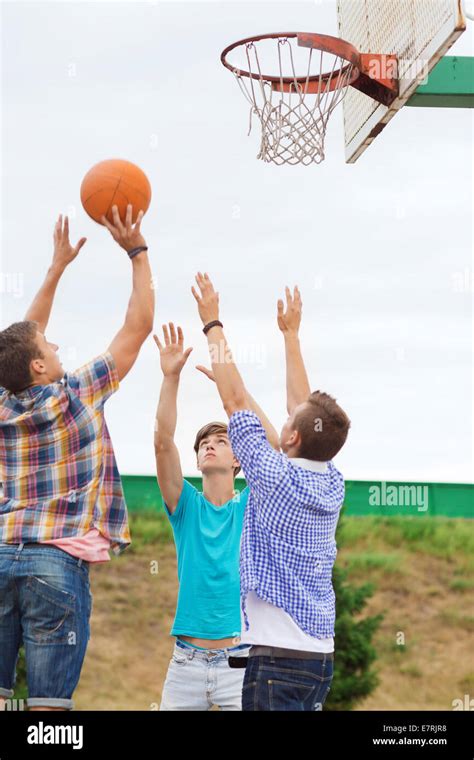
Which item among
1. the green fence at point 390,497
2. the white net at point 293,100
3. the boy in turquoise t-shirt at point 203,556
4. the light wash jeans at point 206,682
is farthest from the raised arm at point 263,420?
the green fence at point 390,497

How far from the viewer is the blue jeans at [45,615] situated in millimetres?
4797

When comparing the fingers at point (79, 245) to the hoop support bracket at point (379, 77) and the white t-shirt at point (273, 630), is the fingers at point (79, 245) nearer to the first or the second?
the white t-shirt at point (273, 630)

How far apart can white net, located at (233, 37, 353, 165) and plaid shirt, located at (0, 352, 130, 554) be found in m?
2.87

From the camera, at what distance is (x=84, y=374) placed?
5.16m

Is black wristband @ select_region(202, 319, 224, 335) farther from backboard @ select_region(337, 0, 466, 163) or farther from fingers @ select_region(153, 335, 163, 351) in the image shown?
backboard @ select_region(337, 0, 466, 163)

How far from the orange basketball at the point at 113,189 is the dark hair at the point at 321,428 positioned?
173 centimetres

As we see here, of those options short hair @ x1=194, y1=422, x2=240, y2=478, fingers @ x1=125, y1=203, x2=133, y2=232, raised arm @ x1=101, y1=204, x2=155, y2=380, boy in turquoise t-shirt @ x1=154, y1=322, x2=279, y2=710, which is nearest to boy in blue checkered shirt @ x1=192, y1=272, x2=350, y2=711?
raised arm @ x1=101, y1=204, x2=155, y2=380

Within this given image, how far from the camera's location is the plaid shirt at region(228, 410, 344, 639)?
4.70 metres

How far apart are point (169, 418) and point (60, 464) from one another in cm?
115

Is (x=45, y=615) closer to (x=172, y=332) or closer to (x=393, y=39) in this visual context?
(x=172, y=332)

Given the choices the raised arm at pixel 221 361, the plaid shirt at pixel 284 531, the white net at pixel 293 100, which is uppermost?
Answer: the white net at pixel 293 100

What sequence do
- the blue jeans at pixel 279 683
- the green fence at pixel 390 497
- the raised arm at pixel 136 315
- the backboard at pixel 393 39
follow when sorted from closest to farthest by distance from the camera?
the blue jeans at pixel 279 683 < the raised arm at pixel 136 315 < the backboard at pixel 393 39 < the green fence at pixel 390 497

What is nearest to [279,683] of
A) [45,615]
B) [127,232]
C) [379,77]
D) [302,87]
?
[45,615]

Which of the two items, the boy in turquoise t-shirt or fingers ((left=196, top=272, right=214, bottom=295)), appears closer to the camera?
fingers ((left=196, top=272, right=214, bottom=295))
